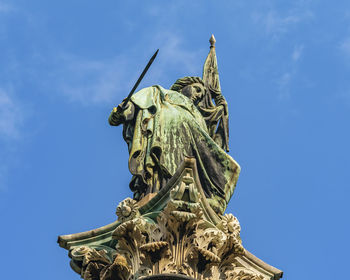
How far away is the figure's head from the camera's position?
23.2 metres

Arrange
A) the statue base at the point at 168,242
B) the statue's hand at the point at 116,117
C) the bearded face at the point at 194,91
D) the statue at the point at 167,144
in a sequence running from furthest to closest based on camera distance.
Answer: the bearded face at the point at 194,91
the statue's hand at the point at 116,117
the statue at the point at 167,144
the statue base at the point at 168,242

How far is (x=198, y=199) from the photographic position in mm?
16812

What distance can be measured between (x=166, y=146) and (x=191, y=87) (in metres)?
4.12

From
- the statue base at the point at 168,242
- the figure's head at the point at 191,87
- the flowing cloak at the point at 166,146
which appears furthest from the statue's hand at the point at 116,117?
the statue base at the point at 168,242

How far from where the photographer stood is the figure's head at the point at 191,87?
23.2m

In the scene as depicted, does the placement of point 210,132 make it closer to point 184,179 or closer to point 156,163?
point 156,163

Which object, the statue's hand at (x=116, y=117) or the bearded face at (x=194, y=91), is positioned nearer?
the statue's hand at (x=116, y=117)

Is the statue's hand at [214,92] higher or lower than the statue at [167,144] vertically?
higher

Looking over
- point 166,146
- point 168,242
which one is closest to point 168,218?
point 168,242

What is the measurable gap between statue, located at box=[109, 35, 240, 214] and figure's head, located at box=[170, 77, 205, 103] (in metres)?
0.72

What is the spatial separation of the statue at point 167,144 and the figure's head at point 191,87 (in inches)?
28.4

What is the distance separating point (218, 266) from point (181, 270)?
940mm

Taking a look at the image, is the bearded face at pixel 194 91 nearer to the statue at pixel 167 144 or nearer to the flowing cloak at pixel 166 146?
the statue at pixel 167 144

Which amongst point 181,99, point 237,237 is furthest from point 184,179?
point 181,99
